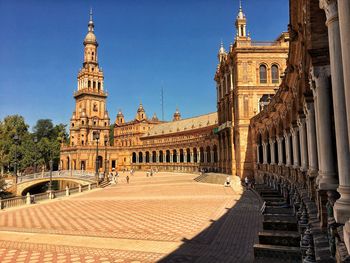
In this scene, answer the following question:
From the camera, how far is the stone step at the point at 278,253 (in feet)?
29.6

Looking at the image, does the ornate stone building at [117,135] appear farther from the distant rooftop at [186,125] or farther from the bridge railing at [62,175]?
the bridge railing at [62,175]

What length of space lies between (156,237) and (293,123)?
981cm

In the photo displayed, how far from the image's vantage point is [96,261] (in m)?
9.63

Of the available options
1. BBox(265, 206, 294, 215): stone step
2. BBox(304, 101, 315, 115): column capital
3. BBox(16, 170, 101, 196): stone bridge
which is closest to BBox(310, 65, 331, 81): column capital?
BBox(304, 101, 315, 115): column capital

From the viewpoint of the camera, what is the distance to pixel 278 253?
9328mm

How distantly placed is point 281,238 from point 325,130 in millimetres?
4387

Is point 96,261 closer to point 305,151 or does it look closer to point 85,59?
point 305,151

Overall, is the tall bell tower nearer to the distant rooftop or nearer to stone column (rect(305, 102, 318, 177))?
the distant rooftop

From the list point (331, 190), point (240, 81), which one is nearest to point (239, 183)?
point (240, 81)

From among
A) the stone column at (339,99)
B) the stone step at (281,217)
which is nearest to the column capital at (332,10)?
the stone column at (339,99)

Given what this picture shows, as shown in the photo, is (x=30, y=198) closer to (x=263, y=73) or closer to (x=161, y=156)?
(x=263, y=73)

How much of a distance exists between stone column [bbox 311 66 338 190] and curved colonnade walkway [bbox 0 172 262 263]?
3906mm

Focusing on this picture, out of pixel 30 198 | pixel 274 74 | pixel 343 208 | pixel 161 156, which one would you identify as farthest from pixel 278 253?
pixel 161 156

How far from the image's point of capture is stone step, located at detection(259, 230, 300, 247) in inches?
378
